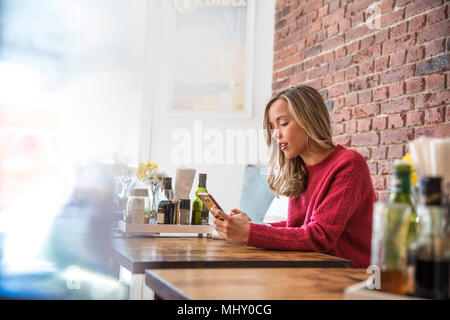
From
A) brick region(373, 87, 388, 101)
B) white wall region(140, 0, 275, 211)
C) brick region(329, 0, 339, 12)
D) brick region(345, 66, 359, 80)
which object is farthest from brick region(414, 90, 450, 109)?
white wall region(140, 0, 275, 211)

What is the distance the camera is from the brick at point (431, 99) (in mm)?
2187

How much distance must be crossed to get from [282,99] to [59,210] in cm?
104

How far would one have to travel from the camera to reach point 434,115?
2.24 meters

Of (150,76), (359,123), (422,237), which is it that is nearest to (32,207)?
(422,237)

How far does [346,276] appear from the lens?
1043mm

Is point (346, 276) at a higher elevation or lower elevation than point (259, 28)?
lower

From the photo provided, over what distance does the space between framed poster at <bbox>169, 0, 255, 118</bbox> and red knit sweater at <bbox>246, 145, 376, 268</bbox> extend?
235 cm

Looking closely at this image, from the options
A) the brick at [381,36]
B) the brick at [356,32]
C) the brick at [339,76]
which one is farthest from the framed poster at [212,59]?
the brick at [381,36]

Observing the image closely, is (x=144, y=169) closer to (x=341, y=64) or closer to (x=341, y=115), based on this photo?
(x=341, y=115)

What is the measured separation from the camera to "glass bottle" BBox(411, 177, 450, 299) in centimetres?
68

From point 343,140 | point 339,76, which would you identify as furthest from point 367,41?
point 343,140

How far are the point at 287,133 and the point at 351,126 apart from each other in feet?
3.66

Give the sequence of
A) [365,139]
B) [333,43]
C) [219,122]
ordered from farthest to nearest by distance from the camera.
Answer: [219,122], [333,43], [365,139]

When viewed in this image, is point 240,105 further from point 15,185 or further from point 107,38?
point 15,185
